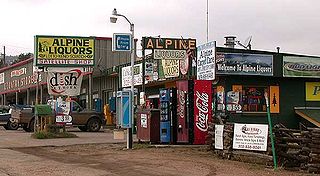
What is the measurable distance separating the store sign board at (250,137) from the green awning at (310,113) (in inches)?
460

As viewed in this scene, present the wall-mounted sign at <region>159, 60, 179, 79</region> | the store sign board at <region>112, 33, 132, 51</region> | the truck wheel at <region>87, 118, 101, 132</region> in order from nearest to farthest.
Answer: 1. the store sign board at <region>112, 33, 132, 51</region>
2. the wall-mounted sign at <region>159, 60, 179, 79</region>
3. the truck wheel at <region>87, 118, 101, 132</region>

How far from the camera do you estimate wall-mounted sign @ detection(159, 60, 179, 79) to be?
100ft

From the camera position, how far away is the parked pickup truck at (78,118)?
115 ft

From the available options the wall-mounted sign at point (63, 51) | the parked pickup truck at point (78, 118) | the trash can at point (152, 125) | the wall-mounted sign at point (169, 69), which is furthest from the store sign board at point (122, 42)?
the parked pickup truck at point (78, 118)

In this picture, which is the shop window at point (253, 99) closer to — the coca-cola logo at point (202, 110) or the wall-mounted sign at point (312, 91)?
the wall-mounted sign at point (312, 91)

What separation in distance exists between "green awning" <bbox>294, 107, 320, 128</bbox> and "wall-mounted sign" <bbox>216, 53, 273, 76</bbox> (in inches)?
115

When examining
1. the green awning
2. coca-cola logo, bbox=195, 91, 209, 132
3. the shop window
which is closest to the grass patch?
the shop window

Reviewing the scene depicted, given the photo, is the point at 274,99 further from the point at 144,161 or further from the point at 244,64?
the point at 144,161

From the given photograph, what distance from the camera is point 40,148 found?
22.8 metres

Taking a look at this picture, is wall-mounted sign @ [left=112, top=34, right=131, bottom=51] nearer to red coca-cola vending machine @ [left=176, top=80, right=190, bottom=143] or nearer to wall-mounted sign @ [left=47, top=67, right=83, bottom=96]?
red coca-cola vending machine @ [left=176, top=80, right=190, bottom=143]

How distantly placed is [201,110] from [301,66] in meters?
8.77

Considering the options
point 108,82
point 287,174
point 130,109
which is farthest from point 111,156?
point 108,82

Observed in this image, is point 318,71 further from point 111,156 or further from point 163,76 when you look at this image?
point 111,156

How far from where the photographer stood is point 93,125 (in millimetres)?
36594
